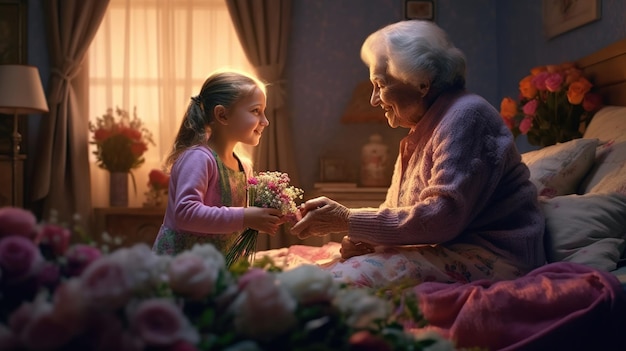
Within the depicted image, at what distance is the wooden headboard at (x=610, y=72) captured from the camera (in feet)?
9.50

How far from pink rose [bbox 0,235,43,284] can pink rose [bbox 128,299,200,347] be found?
14cm

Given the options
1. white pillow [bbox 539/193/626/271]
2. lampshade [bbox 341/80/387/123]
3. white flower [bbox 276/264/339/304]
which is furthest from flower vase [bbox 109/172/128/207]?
white flower [bbox 276/264/339/304]

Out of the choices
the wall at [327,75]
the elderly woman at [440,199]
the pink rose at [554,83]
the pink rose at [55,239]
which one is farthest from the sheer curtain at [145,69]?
the pink rose at [55,239]

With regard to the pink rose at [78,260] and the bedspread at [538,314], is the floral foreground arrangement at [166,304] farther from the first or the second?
the bedspread at [538,314]

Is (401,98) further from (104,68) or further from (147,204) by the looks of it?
(104,68)

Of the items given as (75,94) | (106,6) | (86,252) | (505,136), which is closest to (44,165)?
(75,94)

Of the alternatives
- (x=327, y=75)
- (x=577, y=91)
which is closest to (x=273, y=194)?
(x=577, y=91)

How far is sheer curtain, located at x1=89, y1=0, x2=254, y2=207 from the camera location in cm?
476

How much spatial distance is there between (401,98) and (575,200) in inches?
23.6

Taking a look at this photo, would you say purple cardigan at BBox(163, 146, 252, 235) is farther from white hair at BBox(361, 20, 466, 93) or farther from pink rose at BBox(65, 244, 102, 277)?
pink rose at BBox(65, 244, 102, 277)

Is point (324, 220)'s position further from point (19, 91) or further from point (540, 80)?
point (19, 91)

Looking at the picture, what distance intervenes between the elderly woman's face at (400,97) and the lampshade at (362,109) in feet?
7.51

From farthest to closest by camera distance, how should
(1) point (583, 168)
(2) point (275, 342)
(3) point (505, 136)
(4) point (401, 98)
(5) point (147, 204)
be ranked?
1. (5) point (147, 204)
2. (1) point (583, 168)
3. (4) point (401, 98)
4. (3) point (505, 136)
5. (2) point (275, 342)

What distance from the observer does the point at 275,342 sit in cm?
81
